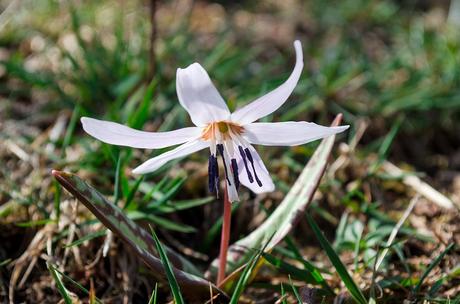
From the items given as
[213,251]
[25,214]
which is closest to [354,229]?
[213,251]

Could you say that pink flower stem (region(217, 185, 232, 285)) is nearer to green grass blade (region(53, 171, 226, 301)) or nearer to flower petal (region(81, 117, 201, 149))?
green grass blade (region(53, 171, 226, 301))

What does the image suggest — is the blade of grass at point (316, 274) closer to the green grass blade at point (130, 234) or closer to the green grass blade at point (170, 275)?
the green grass blade at point (130, 234)

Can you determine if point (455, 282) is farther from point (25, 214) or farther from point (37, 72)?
point (37, 72)

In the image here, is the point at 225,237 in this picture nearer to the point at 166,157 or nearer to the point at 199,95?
the point at 166,157

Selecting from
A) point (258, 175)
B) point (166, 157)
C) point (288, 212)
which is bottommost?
point (288, 212)

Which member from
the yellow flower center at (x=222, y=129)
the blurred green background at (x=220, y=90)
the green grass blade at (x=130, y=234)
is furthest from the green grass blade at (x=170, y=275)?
the blurred green background at (x=220, y=90)

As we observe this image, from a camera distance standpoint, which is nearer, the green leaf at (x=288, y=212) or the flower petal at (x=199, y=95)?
the flower petal at (x=199, y=95)

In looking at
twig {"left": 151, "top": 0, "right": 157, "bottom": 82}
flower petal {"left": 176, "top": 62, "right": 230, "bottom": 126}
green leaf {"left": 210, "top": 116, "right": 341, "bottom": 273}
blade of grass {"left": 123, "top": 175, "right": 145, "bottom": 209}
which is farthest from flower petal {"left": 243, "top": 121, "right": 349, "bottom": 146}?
twig {"left": 151, "top": 0, "right": 157, "bottom": 82}

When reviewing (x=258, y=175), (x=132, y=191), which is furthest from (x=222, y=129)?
(x=132, y=191)
